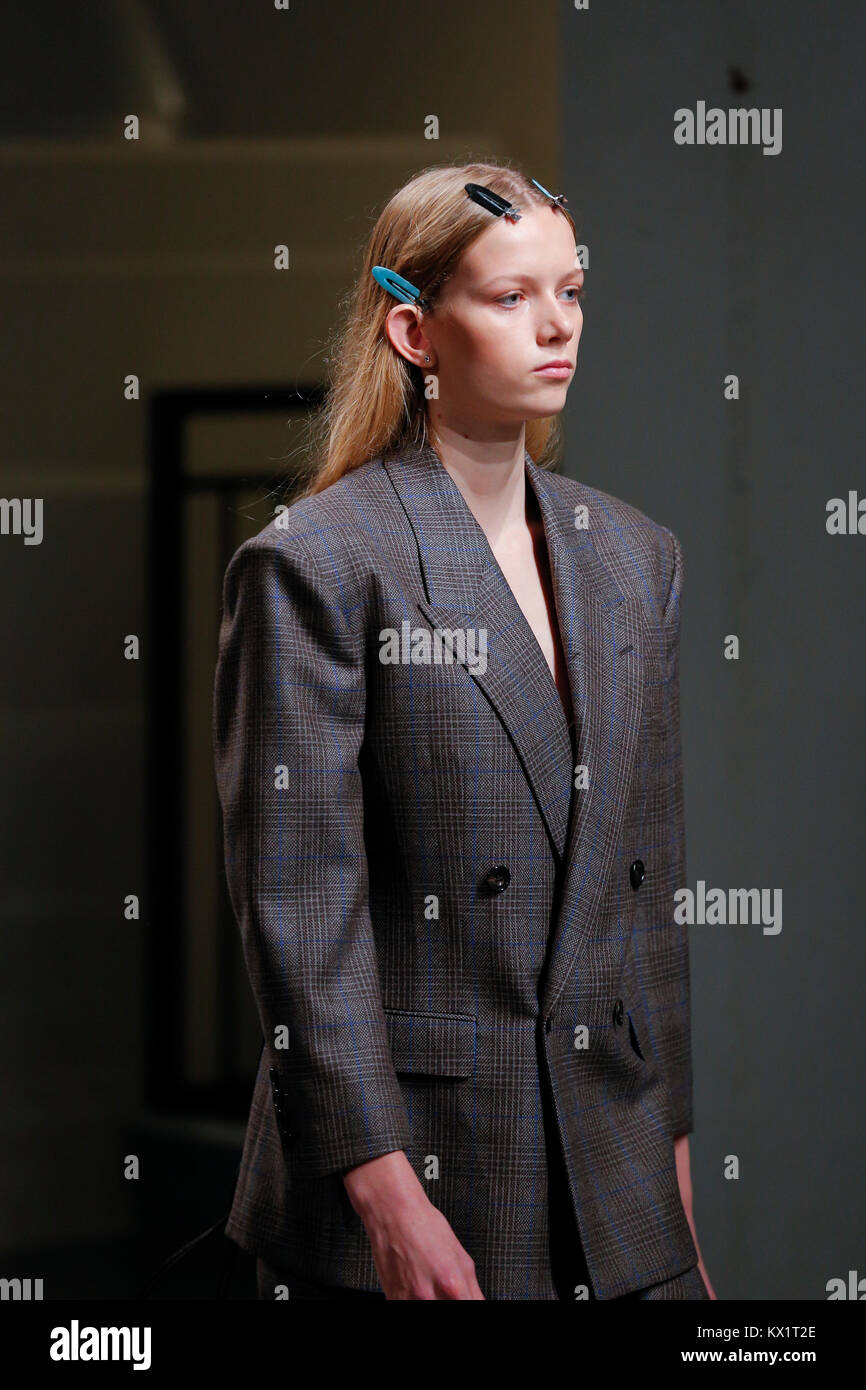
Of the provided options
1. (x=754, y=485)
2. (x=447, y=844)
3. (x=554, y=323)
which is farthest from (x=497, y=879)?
(x=754, y=485)

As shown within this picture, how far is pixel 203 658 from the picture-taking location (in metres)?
2.85

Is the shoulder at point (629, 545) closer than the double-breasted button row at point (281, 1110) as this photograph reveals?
No

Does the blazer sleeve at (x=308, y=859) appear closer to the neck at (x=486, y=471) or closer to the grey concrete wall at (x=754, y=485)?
the neck at (x=486, y=471)

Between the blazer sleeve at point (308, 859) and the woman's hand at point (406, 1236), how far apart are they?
3cm

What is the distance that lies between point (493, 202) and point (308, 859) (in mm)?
799

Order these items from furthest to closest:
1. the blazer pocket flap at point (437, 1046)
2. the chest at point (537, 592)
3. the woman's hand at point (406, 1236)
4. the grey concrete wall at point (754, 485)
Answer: the grey concrete wall at point (754, 485), the chest at point (537, 592), the blazer pocket flap at point (437, 1046), the woman's hand at point (406, 1236)

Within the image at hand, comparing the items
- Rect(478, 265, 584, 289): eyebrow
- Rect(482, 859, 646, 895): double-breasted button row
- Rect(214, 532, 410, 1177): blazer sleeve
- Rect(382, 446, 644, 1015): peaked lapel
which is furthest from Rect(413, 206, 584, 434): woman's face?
Rect(482, 859, 646, 895): double-breasted button row

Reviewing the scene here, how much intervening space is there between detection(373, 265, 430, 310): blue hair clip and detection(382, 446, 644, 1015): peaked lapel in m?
0.18

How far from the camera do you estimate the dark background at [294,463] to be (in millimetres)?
2311

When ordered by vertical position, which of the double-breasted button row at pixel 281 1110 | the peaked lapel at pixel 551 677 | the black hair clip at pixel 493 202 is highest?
the black hair clip at pixel 493 202

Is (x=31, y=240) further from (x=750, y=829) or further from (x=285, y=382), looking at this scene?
(x=750, y=829)

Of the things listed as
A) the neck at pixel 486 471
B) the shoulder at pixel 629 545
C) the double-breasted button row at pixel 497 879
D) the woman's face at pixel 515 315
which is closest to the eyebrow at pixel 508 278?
the woman's face at pixel 515 315

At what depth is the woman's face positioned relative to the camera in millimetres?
1645

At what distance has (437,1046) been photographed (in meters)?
1.59
